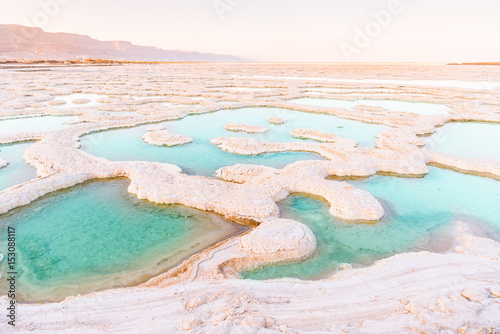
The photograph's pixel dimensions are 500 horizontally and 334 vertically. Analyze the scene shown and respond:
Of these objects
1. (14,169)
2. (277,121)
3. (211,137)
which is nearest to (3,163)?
(14,169)

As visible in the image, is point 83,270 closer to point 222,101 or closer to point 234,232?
point 234,232

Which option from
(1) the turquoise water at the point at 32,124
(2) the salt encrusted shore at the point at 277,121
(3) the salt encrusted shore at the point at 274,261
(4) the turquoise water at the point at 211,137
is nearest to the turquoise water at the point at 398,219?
(3) the salt encrusted shore at the point at 274,261

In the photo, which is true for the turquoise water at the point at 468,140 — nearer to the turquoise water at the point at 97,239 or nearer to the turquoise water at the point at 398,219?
the turquoise water at the point at 398,219

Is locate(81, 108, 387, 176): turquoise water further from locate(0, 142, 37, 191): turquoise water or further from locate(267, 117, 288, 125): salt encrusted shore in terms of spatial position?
locate(0, 142, 37, 191): turquoise water

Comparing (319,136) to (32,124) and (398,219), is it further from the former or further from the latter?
(32,124)

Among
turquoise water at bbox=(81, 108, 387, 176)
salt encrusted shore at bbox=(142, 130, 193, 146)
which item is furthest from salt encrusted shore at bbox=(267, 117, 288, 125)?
salt encrusted shore at bbox=(142, 130, 193, 146)

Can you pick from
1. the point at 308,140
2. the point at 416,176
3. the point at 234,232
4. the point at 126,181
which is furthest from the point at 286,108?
the point at 234,232
